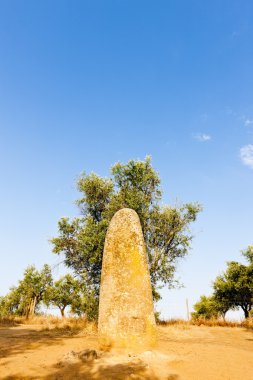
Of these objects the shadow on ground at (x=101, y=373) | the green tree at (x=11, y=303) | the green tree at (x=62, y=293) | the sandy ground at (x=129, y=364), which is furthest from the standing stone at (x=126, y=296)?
the green tree at (x=11, y=303)

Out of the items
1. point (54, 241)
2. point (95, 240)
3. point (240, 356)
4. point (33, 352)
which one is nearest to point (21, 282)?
point (54, 241)

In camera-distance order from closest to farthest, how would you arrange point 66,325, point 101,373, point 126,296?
point 101,373
point 126,296
point 66,325

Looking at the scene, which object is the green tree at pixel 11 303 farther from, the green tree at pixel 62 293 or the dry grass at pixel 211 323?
the dry grass at pixel 211 323

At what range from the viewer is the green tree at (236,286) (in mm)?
29844

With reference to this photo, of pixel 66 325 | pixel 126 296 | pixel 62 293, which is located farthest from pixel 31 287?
pixel 126 296

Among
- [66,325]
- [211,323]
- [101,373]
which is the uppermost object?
[211,323]

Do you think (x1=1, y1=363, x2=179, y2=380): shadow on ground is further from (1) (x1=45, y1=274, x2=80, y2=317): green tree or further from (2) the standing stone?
(1) (x1=45, y1=274, x2=80, y2=317): green tree

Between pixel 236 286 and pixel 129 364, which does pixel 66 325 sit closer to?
pixel 129 364

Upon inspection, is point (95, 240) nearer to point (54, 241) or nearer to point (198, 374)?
point (54, 241)

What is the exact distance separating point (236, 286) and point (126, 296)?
24.6m

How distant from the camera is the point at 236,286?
30.0m

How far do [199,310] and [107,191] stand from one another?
34133 millimetres

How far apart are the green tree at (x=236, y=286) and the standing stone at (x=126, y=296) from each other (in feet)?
77.5

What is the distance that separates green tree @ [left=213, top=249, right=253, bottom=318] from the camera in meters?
29.8
